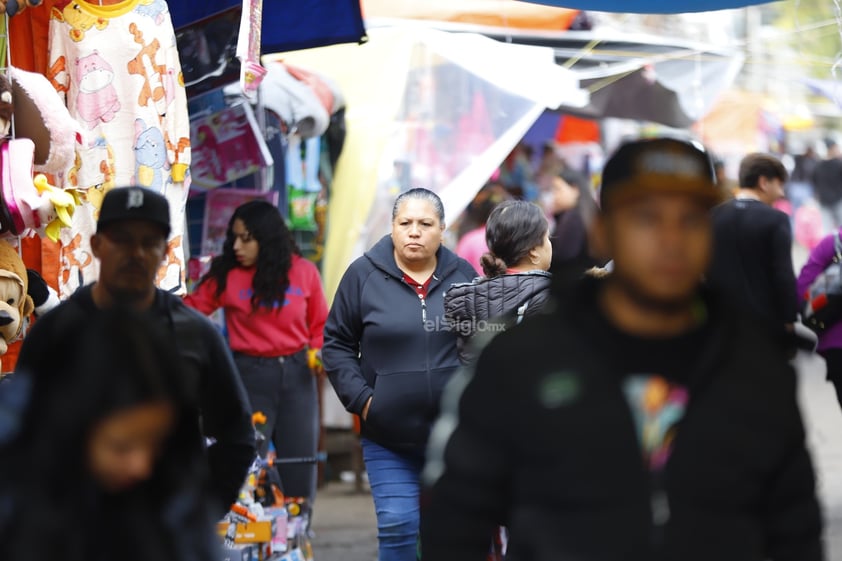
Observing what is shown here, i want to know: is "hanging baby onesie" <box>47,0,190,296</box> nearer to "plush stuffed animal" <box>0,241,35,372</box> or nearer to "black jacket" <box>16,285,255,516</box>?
"plush stuffed animal" <box>0,241,35,372</box>

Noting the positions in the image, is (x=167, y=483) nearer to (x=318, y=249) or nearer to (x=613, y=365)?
(x=613, y=365)

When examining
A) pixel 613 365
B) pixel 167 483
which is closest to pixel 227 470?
pixel 167 483

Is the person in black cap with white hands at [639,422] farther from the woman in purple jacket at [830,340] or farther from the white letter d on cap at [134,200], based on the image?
the woman in purple jacket at [830,340]

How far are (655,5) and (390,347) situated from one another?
2.46 m

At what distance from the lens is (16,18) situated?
5.95 m

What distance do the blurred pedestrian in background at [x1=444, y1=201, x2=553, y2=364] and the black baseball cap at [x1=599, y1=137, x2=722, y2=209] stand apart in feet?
8.41

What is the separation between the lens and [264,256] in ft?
26.8

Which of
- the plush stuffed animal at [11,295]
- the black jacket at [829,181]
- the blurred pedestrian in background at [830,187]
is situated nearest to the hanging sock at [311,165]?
the plush stuffed animal at [11,295]

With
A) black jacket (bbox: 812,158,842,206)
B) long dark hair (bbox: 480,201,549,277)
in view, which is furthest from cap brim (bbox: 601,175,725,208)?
black jacket (bbox: 812,158,842,206)

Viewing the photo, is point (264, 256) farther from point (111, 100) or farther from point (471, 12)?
point (471, 12)

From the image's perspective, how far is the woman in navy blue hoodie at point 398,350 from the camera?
600cm

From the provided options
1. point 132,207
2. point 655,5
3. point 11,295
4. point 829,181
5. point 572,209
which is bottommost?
point 11,295

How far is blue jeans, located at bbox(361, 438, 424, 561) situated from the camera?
5.92m

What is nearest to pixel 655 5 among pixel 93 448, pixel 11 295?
pixel 11 295
